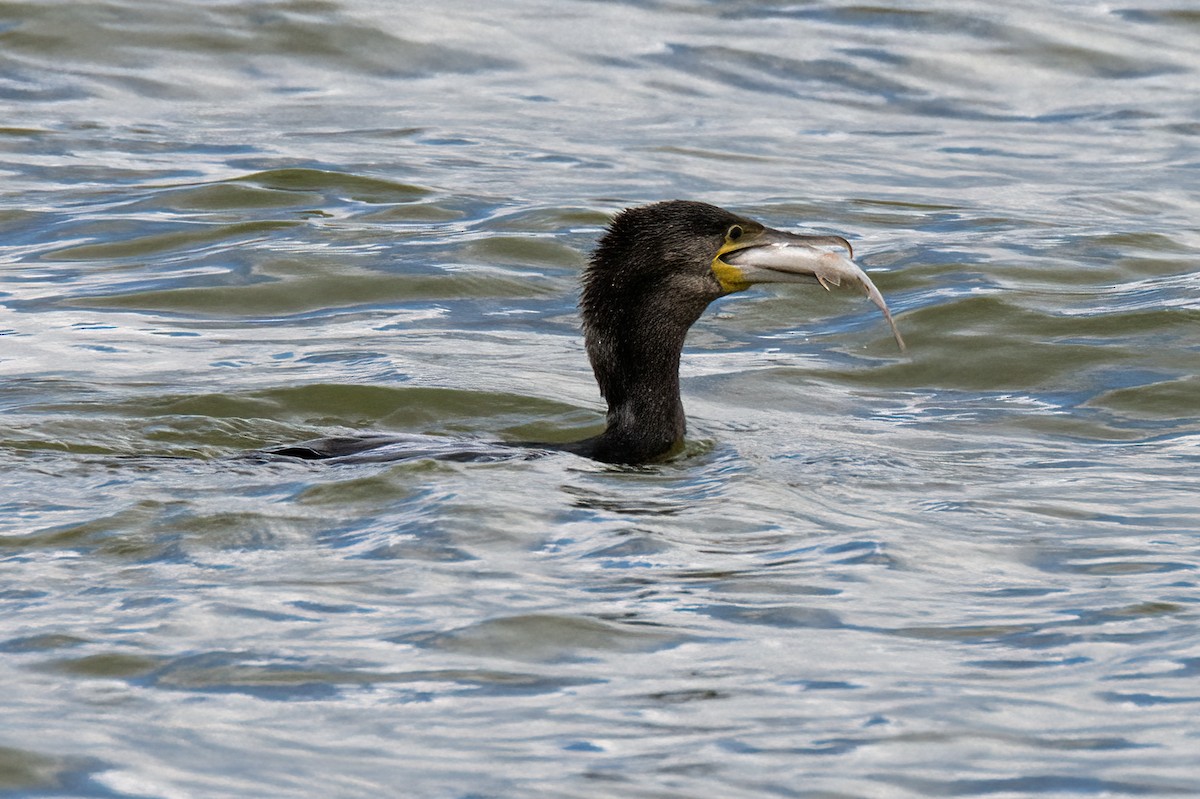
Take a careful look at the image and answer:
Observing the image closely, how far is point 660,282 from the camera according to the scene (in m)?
8.17

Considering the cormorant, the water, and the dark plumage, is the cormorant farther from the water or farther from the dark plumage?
the water

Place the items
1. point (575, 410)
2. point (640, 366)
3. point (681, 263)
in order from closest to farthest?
point (681, 263), point (640, 366), point (575, 410)

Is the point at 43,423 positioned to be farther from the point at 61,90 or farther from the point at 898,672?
the point at 61,90

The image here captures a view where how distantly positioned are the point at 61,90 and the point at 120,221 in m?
4.43

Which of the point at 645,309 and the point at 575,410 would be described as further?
the point at 575,410

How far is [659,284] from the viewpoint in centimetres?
817

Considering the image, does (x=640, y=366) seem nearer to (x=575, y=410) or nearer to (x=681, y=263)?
(x=681, y=263)

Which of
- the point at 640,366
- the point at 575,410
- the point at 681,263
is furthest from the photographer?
the point at 575,410

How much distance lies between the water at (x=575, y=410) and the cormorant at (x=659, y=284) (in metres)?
0.29

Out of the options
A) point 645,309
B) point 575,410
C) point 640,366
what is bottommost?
point 575,410

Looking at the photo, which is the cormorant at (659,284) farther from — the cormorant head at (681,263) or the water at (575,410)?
the water at (575,410)

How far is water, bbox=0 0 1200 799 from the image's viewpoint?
4965mm

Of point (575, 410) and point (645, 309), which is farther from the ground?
point (645, 309)

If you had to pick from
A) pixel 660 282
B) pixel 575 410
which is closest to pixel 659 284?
pixel 660 282
